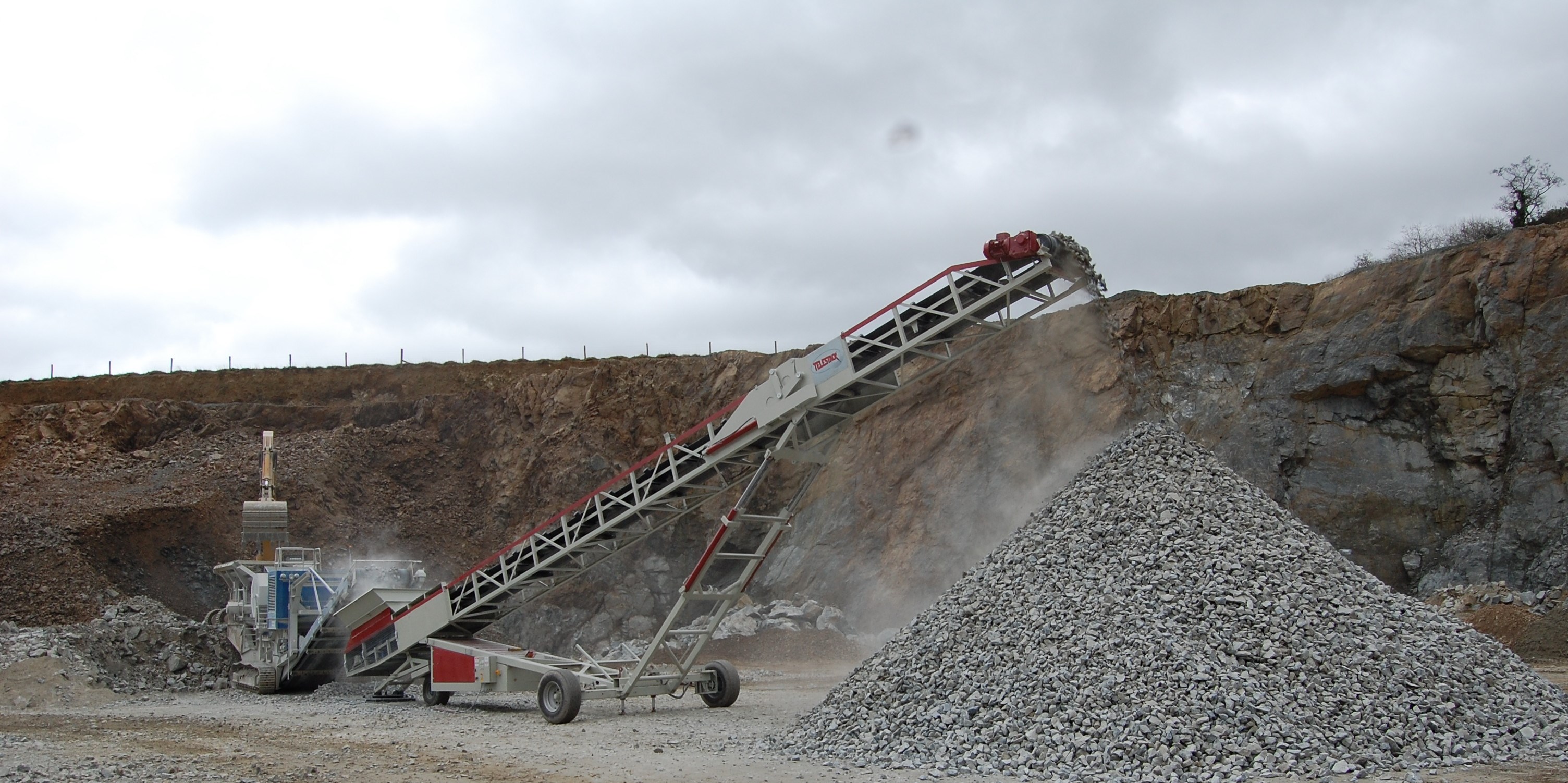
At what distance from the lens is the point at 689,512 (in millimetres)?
14414

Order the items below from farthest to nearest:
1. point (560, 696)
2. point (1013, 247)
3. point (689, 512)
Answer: point (689, 512)
point (560, 696)
point (1013, 247)

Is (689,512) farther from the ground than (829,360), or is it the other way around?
(829,360)

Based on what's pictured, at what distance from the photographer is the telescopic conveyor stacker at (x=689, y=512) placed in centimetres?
1152

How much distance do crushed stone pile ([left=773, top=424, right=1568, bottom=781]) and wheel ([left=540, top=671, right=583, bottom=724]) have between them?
137 inches

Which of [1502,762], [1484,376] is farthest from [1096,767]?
[1484,376]

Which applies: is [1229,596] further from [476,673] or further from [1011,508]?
[1011,508]

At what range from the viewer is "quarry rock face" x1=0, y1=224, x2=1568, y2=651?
23.5 metres

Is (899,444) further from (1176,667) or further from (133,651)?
(1176,667)

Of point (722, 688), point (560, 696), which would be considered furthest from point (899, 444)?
point (560, 696)

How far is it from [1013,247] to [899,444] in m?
18.6

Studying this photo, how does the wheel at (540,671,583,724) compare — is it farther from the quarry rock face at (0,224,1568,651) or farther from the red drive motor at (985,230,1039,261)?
the quarry rock face at (0,224,1568,651)

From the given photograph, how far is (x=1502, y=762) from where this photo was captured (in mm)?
8625

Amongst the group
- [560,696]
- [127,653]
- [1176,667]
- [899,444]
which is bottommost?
[560,696]

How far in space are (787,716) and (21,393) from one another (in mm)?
34370
